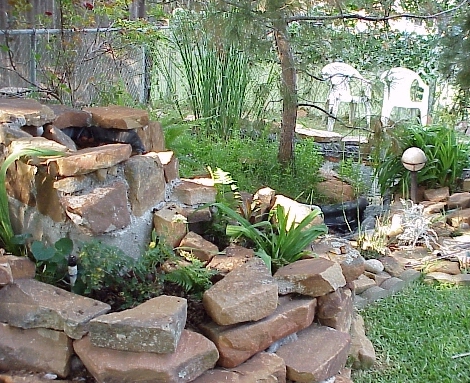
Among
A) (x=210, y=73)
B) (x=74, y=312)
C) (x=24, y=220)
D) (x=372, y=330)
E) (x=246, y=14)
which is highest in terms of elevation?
(x=246, y=14)

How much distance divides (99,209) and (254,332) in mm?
595

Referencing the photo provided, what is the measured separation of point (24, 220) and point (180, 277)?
0.57 meters

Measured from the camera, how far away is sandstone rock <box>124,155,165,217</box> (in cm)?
201

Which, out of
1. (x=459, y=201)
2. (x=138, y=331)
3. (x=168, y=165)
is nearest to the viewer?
(x=138, y=331)

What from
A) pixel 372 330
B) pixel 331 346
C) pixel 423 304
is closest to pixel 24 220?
pixel 331 346

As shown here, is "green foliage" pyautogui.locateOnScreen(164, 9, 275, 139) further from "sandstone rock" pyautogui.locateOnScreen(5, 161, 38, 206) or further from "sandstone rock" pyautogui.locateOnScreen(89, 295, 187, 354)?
"sandstone rock" pyautogui.locateOnScreen(89, 295, 187, 354)

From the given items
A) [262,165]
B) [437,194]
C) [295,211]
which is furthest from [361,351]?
[437,194]

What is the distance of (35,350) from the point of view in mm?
1642

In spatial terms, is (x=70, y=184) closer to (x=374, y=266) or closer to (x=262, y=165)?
(x=374, y=266)

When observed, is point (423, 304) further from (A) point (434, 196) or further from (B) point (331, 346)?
(A) point (434, 196)

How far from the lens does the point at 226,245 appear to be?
221 centimetres

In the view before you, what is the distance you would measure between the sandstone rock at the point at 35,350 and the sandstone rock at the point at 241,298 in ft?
1.37

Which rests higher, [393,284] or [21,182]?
[21,182]

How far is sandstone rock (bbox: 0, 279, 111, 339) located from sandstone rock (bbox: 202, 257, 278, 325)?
1.02 feet
